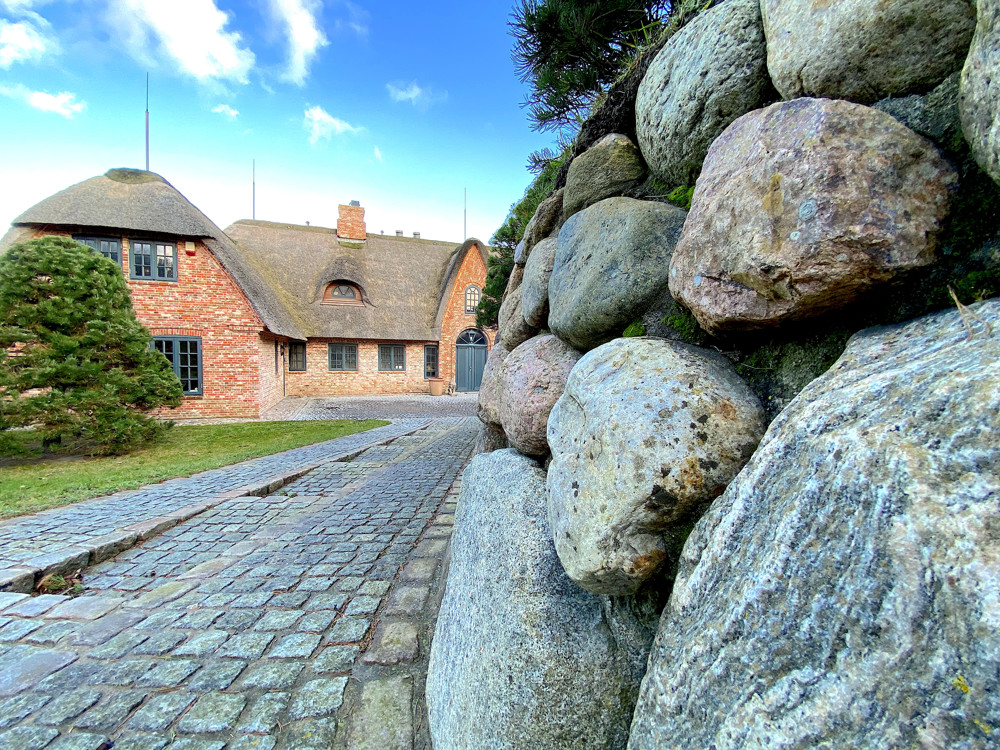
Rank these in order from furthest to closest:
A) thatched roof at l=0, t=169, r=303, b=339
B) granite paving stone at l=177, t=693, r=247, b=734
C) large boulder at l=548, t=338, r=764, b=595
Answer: thatched roof at l=0, t=169, r=303, b=339
granite paving stone at l=177, t=693, r=247, b=734
large boulder at l=548, t=338, r=764, b=595

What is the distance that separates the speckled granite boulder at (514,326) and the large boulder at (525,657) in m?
1.17

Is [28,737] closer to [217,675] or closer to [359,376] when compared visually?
[217,675]

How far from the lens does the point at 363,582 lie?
3186 mm

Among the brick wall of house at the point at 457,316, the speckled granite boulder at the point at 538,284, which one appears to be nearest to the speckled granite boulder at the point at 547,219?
the speckled granite boulder at the point at 538,284

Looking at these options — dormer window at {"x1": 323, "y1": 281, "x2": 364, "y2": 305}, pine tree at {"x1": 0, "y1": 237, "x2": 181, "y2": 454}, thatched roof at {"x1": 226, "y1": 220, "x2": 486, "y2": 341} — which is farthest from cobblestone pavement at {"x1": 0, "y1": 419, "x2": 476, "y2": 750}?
dormer window at {"x1": 323, "y1": 281, "x2": 364, "y2": 305}

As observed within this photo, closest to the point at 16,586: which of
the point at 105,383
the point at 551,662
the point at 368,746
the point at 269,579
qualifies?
the point at 269,579

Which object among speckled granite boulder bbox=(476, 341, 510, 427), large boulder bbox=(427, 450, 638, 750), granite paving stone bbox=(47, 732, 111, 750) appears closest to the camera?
large boulder bbox=(427, 450, 638, 750)

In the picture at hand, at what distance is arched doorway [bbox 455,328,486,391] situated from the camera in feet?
70.7

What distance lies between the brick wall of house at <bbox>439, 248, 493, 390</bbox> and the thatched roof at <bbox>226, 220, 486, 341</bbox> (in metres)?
0.39

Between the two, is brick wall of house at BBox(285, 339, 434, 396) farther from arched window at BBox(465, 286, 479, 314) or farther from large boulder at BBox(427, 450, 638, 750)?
large boulder at BBox(427, 450, 638, 750)

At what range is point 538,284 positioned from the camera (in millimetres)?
2396

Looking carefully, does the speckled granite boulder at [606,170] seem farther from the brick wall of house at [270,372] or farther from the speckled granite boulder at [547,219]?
the brick wall of house at [270,372]

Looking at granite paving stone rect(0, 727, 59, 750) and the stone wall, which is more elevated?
the stone wall

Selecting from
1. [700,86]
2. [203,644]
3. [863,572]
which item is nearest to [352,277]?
[203,644]
